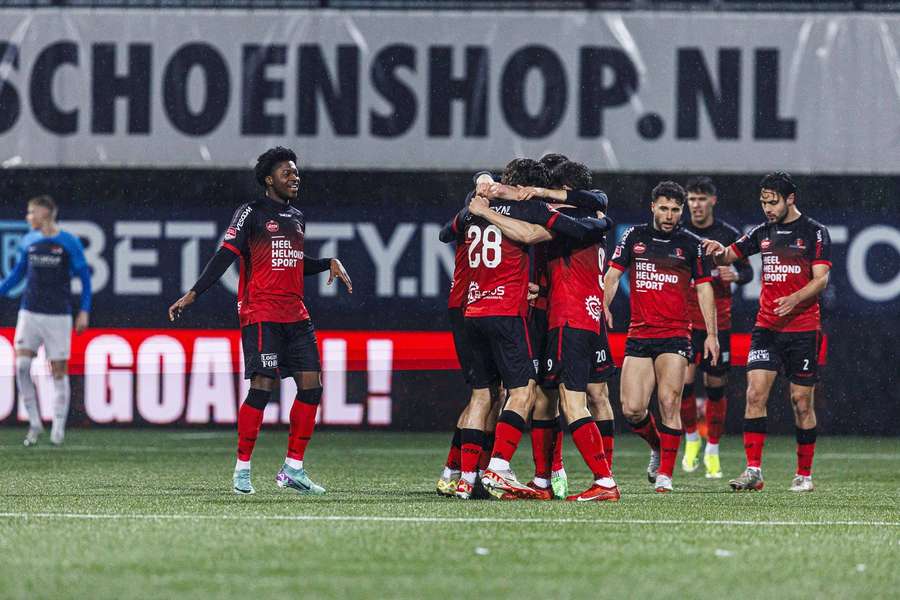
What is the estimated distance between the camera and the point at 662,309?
10.8 metres

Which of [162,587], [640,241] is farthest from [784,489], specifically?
[162,587]

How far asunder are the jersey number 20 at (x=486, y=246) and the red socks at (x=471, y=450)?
996 millimetres

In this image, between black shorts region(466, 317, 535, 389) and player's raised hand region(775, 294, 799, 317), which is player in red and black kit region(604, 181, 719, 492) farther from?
black shorts region(466, 317, 535, 389)

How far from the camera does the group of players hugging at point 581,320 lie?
9188 mm

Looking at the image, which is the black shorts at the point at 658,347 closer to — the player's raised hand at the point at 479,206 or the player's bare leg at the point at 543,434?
the player's bare leg at the point at 543,434

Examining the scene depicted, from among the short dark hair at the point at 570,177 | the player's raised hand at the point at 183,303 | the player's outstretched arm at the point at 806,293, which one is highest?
the short dark hair at the point at 570,177

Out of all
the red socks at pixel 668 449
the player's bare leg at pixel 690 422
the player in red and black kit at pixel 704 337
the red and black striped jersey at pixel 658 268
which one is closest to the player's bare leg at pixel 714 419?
the player in red and black kit at pixel 704 337

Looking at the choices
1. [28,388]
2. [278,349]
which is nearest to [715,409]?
[278,349]

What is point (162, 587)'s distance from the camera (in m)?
5.69

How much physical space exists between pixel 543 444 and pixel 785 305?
213 centimetres

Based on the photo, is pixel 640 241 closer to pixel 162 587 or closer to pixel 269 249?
pixel 269 249

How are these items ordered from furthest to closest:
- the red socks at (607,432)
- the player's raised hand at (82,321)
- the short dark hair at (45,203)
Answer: the short dark hair at (45,203) < the player's raised hand at (82,321) < the red socks at (607,432)

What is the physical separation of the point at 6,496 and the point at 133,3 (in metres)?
8.32

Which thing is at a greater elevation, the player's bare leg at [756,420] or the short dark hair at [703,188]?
the short dark hair at [703,188]
